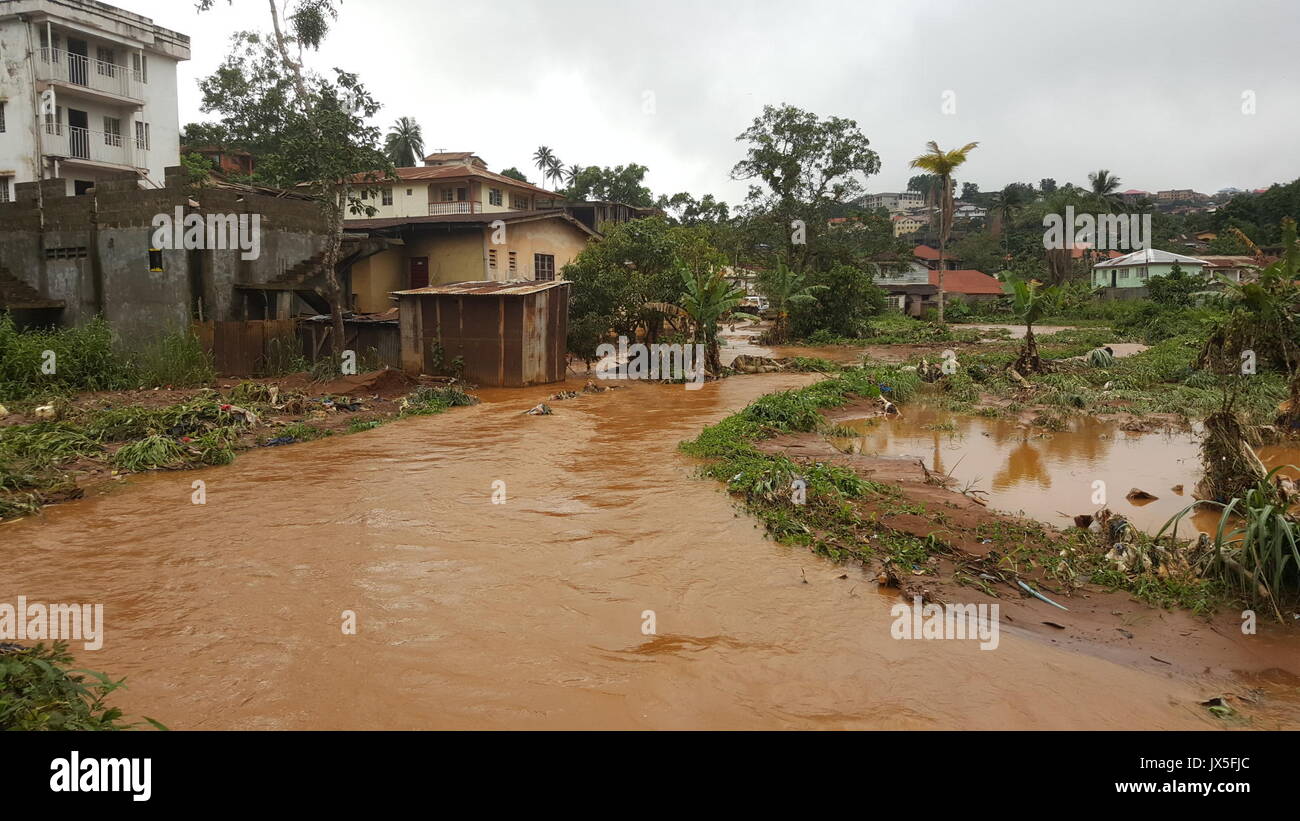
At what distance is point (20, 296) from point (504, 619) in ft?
62.9

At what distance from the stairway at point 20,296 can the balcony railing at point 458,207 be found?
18314 mm

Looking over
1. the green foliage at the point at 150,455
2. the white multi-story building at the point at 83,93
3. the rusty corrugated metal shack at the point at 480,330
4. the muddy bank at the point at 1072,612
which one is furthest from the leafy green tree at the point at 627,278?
the white multi-story building at the point at 83,93

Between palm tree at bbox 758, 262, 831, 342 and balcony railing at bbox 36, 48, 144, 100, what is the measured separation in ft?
89.9

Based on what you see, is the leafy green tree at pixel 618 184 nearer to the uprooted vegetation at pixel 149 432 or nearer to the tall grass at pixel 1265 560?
the uprooted vegetation at pixel 149 432

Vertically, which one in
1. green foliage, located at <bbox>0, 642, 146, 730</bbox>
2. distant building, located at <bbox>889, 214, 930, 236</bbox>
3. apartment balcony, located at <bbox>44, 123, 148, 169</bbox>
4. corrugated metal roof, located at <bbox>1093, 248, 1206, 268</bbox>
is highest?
distant building, located at <bbox>889, 214, 930, 236</bbox>

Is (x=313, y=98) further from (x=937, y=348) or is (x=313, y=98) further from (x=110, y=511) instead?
(x=937, y=348)

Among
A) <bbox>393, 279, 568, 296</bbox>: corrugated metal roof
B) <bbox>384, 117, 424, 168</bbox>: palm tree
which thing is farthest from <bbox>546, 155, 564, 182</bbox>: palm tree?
<bbox>393, 279, 568, 296</bbox>: corrugated metal roof

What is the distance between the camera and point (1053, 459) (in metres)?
11.7

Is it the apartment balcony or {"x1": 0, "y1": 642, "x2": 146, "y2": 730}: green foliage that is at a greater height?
the apartment balcony

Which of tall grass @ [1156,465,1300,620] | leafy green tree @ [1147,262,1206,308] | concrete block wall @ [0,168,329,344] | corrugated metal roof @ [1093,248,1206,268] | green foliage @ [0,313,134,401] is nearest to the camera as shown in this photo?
tall grass @ [1156,465,1300,620]

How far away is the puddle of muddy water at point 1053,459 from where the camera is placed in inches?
357

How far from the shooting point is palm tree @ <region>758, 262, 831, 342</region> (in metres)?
29.9

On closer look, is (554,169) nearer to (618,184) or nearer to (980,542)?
(618,184)

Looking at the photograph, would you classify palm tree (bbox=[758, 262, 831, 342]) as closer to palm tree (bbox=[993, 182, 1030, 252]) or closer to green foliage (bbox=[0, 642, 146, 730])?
green foliage (bbox=[0, 642, 146, 730])
